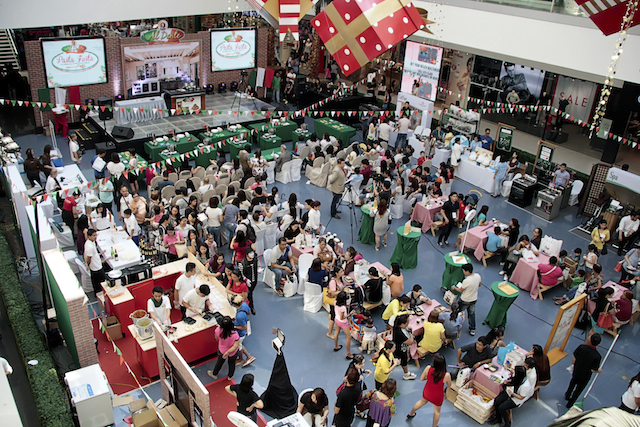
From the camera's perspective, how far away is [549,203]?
13.1m

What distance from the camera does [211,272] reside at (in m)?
9.45

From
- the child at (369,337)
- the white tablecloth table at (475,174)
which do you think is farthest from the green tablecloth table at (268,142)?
the child at (369,337)

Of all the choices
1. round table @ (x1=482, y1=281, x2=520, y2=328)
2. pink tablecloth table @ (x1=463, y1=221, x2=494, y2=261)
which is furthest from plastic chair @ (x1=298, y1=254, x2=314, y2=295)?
pink tablecloth table @ (x1=463, y1=221, x2=494, y2=261)

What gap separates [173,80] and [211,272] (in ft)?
39.7

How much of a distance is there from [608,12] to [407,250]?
5.43m

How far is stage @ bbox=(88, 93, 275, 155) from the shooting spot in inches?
603

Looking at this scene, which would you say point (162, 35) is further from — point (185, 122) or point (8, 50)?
point (8, 50)

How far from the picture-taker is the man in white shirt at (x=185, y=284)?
797cm

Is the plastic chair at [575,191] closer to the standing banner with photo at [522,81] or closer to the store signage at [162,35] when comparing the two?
the standing banner with photo at [522,81]

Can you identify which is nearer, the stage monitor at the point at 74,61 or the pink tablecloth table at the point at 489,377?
the pink tablecloth table at the point at 489,377

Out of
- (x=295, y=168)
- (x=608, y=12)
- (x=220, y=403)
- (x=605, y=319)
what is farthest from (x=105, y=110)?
(x=605, y=319)

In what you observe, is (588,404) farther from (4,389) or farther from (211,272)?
(4,389)

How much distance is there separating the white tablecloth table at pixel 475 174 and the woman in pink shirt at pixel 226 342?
31.0 ft

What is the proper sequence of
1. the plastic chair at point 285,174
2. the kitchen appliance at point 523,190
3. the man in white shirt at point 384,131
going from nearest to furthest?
the kitchen appliance at point 523,190
the plastic chair at point 285,174
the man in white shirt at point 384,131
